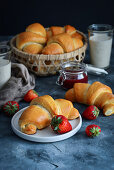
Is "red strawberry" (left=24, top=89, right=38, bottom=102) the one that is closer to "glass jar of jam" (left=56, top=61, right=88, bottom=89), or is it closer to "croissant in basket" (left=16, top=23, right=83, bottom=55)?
"glass jar of jam" (left=56, top=61, right=88, bottom=89)

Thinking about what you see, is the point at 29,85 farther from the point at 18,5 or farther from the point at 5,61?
the point at 18,5

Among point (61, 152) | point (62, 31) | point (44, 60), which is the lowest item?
point (61, 152)

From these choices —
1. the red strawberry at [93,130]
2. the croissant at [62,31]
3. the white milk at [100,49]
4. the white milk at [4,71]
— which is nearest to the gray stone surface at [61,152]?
the red strawberry at [93,130]

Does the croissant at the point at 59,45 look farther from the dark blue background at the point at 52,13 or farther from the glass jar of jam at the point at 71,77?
the dark blue background at the point at 52,13

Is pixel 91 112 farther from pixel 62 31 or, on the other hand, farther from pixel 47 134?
pixel 62 31

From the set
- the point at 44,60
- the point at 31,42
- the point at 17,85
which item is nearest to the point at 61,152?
the point at 17,85

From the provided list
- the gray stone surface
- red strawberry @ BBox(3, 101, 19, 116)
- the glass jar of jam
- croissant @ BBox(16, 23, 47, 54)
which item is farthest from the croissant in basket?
the gray stone surface
